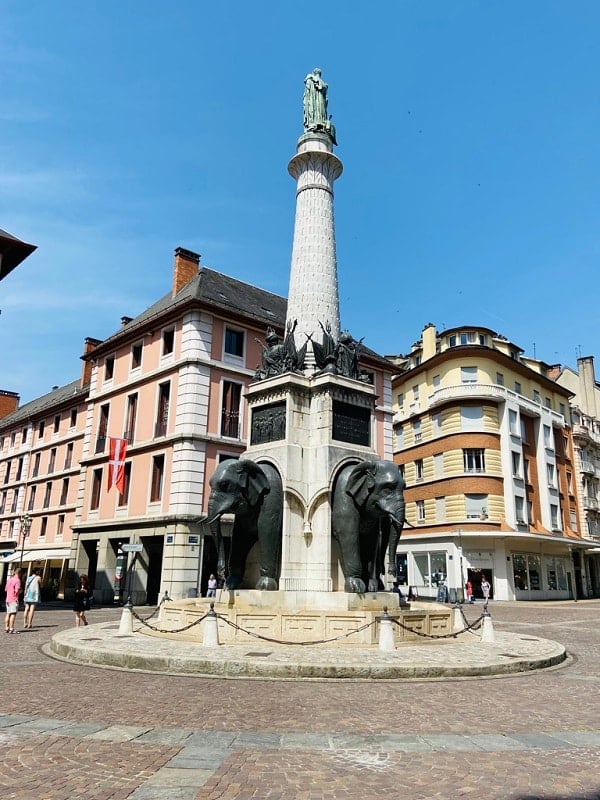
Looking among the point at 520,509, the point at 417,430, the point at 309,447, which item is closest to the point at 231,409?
the point at 309,447

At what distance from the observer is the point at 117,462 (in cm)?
2906

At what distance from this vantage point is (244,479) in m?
13.6

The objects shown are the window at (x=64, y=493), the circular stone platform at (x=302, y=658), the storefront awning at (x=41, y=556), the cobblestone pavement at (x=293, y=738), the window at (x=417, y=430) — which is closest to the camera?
the cobblestone pavement at (x=293, y=738)

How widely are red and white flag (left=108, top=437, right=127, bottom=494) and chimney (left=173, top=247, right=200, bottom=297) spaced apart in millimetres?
9138

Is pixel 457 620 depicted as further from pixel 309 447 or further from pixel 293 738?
pixel 293 738

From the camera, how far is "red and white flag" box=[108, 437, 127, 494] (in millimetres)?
28969

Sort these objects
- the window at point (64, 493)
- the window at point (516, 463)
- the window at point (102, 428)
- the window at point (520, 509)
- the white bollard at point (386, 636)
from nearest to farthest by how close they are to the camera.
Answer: the white bollard at point (386, 636)
the window at point (102, 428)
the window at point (520, 509)
the window at point (516, 463)
the window at point (64, 493)

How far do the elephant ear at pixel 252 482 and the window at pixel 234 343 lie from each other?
1671cm

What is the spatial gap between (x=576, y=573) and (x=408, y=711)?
4559 centimetres

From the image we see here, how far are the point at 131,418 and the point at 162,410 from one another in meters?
2.99

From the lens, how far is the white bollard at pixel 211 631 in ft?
Answer: 37.6

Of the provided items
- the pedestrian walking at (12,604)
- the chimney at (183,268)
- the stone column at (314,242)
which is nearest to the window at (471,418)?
the chimney at (183,268)

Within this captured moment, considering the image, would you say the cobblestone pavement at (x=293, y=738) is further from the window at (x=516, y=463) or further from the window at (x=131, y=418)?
the window at (x=516, y=463)

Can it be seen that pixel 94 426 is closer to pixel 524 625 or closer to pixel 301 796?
pixel 524 625
